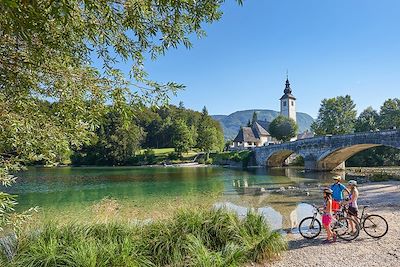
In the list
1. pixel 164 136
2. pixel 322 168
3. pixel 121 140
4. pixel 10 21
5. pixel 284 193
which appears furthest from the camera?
pixel 164 136

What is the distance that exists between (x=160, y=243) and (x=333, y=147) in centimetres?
3498

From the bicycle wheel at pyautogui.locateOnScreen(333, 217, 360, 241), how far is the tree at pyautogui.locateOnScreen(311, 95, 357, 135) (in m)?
58.3

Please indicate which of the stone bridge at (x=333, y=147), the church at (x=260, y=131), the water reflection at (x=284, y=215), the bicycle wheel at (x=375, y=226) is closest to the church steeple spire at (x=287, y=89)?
the church at (x=260, y=131)

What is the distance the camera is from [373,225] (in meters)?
8.73

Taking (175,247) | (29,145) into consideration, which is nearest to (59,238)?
(175,247)

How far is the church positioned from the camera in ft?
274

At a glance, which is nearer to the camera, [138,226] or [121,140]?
[138,226]

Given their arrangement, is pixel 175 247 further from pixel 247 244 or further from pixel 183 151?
pixel 183 151

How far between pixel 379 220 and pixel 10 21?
10.1 meters

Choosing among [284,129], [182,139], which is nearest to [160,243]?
[284,129]

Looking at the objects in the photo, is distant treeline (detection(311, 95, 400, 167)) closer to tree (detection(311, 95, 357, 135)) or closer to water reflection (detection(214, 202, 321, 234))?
tree (detection(311, 95, 357, 135))

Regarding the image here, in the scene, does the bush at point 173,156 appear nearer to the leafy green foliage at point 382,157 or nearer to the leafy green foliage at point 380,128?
the leafy green foliage at point 380,128

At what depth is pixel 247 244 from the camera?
7332mm

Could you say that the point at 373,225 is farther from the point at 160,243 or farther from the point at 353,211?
the point at 160,243
